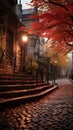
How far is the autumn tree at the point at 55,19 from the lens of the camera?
19317 mm

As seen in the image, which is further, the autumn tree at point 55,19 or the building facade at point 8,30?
the building facade at point 8,30

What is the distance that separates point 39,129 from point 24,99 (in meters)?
5.40

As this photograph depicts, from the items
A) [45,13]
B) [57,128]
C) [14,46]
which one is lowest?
[57,128]

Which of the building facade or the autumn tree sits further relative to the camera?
the building facade

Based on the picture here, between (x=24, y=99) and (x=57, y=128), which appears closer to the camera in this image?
(x=57, y=128)

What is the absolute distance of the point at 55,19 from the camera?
67.5 ft

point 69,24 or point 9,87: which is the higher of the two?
point 69,24

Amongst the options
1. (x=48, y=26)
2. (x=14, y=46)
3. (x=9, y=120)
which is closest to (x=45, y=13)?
(x=48, y=26)

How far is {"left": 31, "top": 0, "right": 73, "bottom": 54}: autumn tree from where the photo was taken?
761 inches

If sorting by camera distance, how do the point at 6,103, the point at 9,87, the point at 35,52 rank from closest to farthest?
the point at 6,103 < the point at 9,87 < the point at 35,52

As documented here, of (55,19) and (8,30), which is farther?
(8,30)

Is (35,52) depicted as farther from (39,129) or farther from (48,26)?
(39,129)

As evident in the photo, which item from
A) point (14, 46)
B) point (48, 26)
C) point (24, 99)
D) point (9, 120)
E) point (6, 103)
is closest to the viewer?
point (9, 120)

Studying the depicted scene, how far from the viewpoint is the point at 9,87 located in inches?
537
